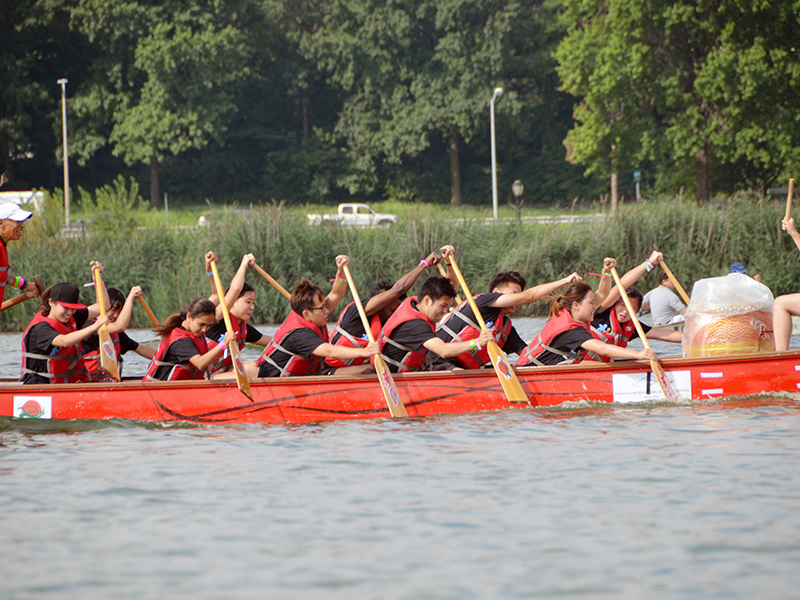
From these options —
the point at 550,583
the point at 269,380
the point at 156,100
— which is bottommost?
the point at 550,583

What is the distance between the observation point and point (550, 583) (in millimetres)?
4352

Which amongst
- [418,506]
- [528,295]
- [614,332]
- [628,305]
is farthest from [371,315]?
[418,506]

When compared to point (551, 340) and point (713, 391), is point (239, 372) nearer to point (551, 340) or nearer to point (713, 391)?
point (551, 340)

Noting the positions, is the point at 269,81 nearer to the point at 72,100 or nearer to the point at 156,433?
the point at 72,100

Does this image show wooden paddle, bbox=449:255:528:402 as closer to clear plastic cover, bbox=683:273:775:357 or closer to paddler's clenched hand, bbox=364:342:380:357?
paddler's clenched hand, bbox=364:342:380:357

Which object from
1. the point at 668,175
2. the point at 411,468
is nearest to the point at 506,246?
the point at 411,468

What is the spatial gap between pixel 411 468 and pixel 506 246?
12049 mm

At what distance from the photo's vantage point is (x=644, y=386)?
8.12 metres

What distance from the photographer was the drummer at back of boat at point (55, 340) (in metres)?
7.78

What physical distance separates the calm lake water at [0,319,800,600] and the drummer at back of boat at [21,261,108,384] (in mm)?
449

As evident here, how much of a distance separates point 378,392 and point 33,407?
2641 millimetres

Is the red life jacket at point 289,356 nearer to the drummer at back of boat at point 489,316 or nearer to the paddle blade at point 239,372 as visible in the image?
the paddle blade at point 239,372

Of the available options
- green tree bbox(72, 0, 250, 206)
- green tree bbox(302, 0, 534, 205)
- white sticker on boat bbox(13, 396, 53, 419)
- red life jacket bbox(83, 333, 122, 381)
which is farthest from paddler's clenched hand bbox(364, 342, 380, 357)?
green tree bbox(302, 0, 534, 205)

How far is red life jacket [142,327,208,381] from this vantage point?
778 centimetres
